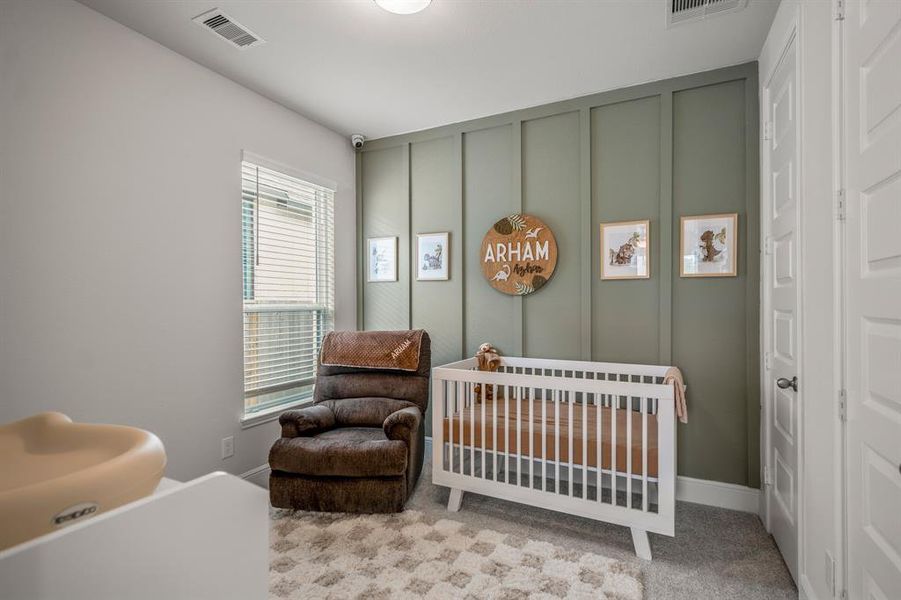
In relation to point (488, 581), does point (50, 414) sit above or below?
above

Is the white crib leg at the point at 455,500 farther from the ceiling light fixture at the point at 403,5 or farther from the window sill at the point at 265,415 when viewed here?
the ceiling light fixture at the point at 403,5

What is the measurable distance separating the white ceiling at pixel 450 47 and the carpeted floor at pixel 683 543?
2513 millimetres

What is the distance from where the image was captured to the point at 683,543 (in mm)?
2176

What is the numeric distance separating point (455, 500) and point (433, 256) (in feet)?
5.79

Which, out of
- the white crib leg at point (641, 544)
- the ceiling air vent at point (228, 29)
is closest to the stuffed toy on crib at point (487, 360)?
the white crib leg at point (641, 544)

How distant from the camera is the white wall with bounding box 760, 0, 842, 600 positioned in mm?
1475

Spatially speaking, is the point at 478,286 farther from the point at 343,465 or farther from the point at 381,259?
the point at 343,465

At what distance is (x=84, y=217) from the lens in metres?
2.07

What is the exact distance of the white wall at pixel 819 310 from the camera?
147cm

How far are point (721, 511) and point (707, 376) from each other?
2.45 feet

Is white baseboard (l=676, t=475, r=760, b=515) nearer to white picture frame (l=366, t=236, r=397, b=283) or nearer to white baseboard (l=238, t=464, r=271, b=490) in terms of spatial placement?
white picture frame (l=366, t=236, r=397, b=283)

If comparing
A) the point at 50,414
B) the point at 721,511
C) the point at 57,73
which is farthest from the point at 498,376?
the point at 57,73

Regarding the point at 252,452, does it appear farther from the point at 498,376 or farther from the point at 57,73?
the point at 57,73

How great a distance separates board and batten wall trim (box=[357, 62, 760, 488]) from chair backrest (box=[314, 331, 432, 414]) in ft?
1.60
